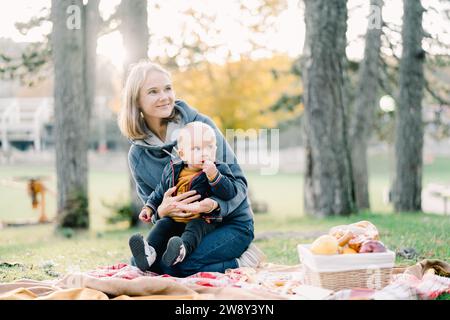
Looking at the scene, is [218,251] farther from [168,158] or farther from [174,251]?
[168,158]

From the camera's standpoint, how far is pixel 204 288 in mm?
2871

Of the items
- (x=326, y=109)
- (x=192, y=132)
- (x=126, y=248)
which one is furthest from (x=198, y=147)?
(x=326, y=109)

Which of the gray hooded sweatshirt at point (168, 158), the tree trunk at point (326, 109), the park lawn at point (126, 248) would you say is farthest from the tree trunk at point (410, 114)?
the gray hooded sweatshirt at point (168, 158)

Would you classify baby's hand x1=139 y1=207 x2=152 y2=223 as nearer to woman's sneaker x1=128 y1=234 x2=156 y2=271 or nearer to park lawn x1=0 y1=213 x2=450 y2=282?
woman's sneaker x1=128 y1=234 x2=156 y2=271

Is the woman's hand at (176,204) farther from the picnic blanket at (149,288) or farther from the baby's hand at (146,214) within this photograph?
the picnic blanket at (149,288)

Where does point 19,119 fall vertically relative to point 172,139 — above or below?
above

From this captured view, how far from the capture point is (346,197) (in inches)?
267

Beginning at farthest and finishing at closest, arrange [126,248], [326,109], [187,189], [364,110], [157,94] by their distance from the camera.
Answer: [364,110], [326,109], [126,248], [157,94], [187,189]

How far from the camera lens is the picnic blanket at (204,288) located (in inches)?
107

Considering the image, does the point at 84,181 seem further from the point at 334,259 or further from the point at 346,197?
the point at 334,259

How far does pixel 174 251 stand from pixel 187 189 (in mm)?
375

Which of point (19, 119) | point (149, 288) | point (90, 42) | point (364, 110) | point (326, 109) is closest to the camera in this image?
point (149, 288)
